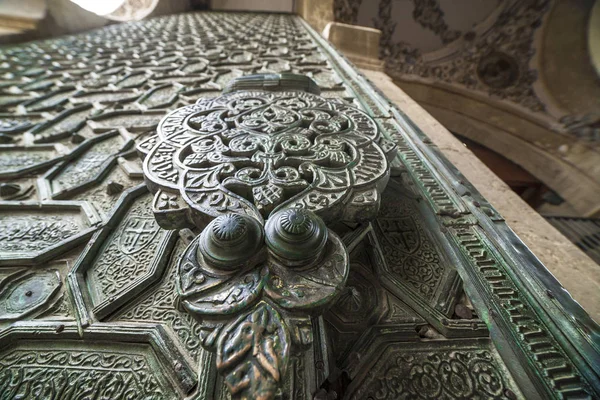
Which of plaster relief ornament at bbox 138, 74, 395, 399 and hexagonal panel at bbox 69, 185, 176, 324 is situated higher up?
plaster relief ornament at bbox 138, 74, 395, 399

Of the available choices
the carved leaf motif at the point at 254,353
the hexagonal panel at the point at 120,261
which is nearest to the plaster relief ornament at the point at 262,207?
the carved leaf motif at the point at 254,353

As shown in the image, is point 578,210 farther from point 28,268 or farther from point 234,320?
point 28,268

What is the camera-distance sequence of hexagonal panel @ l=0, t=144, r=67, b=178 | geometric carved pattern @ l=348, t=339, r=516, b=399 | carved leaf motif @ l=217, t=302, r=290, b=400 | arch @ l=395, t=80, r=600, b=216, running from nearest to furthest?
1. carved leaf motif @ l=217, t=302, r=290, b=400
2. geometric carved pattern @ l=348, t=339, r=516, b=399
3. hexagonal panel @ l=0, t=144, r=67, b=178
4. arch @ l=395, t=80, r=600, b=216

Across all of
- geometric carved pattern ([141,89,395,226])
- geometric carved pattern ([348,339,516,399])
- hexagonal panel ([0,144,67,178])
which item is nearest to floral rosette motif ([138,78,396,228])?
geometric carved pattern ([141,89,395,226])

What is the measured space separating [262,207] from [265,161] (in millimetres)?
162

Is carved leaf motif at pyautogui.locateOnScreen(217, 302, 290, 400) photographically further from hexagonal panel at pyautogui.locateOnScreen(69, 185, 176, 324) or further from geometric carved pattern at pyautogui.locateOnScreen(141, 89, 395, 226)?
hexagonal panel at pyautogui.locateOnScreen(69, 185, 176, 324)

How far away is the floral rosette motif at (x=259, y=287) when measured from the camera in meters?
0.33

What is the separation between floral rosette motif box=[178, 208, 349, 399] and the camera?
1.10 ft

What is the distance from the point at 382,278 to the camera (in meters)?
0.57

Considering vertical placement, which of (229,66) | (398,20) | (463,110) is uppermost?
(398,20)

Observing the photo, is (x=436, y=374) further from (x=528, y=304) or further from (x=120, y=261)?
(x=120, y=261)

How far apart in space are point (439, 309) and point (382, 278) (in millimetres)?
123

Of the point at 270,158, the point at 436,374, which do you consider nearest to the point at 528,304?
the point at 436,374

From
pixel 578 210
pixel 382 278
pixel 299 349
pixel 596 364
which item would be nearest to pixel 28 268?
pixel 299 349
